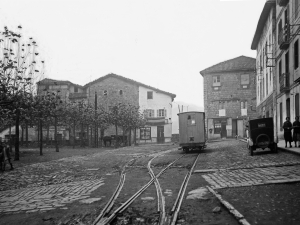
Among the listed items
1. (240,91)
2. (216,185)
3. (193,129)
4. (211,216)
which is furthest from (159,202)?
(240,91)

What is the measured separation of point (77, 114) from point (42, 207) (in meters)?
31.9

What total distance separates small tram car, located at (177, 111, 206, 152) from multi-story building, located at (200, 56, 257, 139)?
91.3 ft

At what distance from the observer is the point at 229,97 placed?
47.9 meters

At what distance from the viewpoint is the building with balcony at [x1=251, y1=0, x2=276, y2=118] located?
2792 centimetres

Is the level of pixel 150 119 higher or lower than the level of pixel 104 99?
lower

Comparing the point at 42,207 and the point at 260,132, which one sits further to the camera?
the point at 260,132

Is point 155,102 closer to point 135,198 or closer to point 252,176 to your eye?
point 252,176

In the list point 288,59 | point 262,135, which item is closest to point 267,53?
point 288,59

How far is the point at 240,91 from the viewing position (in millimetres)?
47844

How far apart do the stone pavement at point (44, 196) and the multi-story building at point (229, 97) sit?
3991cm

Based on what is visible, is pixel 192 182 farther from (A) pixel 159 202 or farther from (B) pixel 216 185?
(A) pixel 159 202

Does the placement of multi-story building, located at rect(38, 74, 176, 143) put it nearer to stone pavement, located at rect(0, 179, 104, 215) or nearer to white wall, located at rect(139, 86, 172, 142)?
white wall, located at rect(139, 86, 172, 142)

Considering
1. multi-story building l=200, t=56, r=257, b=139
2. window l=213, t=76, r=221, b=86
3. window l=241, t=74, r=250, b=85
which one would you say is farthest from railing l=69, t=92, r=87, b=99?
window l=241, t=74, r=250, b=85

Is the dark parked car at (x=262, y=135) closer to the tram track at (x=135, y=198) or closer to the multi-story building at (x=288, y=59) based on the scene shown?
the multi-story building at (x=288, y=59)
